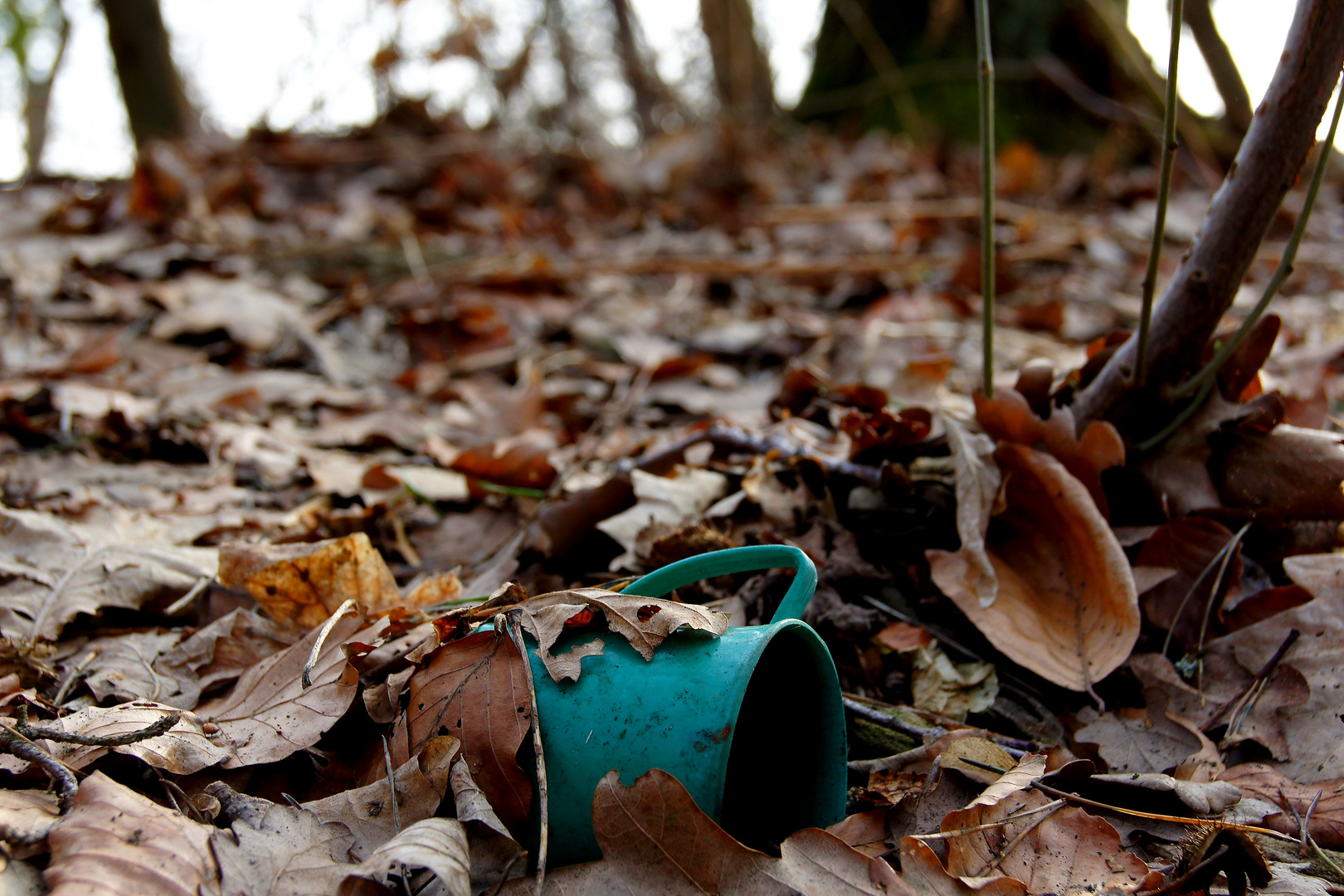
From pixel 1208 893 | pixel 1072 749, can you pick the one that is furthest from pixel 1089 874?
pixel 1072 749

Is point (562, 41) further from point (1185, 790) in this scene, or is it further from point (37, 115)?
point (37, 115)

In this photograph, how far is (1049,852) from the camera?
1000 mm

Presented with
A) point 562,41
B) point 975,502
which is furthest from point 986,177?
point 562,41

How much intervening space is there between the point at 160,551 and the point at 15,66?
69.1ft

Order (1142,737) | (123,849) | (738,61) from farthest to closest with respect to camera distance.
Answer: (738,61), (1142,737), (123,849)

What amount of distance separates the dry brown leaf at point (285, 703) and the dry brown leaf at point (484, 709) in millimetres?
111

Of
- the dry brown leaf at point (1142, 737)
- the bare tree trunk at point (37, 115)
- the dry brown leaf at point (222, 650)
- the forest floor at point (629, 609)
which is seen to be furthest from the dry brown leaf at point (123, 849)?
the bare tree trunk at point (37, 115)

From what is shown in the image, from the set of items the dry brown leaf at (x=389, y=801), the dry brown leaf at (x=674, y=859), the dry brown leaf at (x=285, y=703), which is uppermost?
the dry brown leaf at (x=285, y=703)

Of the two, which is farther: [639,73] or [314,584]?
[639,73]

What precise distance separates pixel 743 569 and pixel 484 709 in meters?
0.36

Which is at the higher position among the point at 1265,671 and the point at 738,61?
the point at 738,61

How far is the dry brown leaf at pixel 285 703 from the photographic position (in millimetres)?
1078

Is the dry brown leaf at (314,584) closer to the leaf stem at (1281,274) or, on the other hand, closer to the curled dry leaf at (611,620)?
the curled dry leaf at (611,620)

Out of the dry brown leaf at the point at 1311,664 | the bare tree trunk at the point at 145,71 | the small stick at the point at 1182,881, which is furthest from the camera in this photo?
the bare tree trunk at the point at 145,71
